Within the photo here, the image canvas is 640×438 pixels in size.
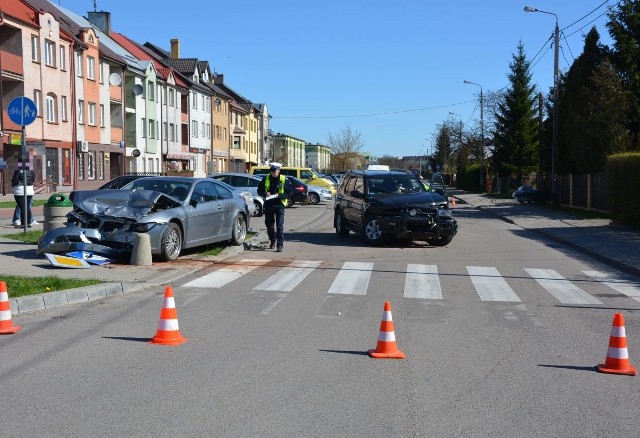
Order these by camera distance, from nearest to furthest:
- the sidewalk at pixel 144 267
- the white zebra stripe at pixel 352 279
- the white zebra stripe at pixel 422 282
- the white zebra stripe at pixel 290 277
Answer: the sidewalk at pixel 144 267 < the white zebra stripe at pixel 422 282 < the white zebra stripe at pixel 352 279 < the white zebra stripe at pixel 290 277

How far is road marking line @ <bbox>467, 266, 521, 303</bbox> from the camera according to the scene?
1055 cm

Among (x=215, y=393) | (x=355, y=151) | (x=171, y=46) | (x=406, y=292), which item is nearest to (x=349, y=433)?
(x=215, y=393)

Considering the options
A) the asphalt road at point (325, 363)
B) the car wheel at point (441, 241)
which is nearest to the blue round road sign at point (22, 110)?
the asphalt road at point (325, 363)

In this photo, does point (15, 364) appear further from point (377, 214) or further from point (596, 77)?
point (596, 77)

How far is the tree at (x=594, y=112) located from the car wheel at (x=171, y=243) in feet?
76.6

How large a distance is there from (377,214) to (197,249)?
14.0ft

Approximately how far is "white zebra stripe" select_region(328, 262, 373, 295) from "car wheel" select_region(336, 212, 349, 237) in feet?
16.9

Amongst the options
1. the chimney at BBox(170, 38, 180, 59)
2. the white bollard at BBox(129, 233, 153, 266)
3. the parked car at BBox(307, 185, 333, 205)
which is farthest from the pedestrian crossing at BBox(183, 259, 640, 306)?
the chimney at BBox(170, 38, 180, 59)

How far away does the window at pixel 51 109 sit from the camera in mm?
41031

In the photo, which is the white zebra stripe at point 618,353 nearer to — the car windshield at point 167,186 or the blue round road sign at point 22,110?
the car windshield at point 167,186

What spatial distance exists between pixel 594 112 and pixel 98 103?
30985 mm

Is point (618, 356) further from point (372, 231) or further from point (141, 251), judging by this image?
point (372, 231)

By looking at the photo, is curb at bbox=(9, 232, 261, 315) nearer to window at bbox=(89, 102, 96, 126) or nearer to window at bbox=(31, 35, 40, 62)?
window at bbox=(31, 35, 40, 62)

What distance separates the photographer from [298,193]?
36.6 meters
